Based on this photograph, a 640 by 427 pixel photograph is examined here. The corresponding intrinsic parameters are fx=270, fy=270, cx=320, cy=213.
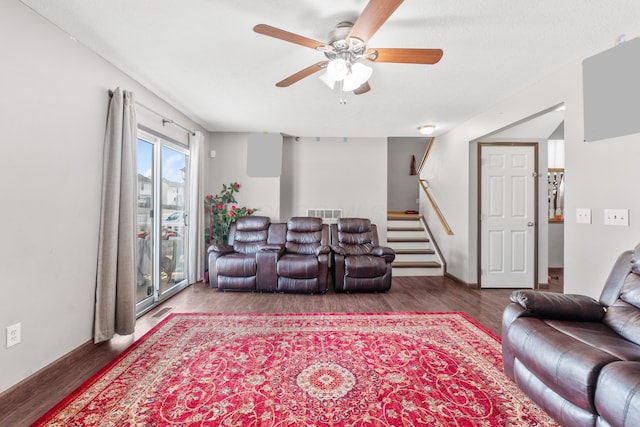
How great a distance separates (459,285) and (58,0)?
5135mm

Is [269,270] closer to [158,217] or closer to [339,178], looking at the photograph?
[158,217]

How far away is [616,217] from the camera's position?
2053 millimetres

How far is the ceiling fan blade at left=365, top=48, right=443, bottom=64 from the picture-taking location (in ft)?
5.76

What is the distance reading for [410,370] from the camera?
75.9 inches

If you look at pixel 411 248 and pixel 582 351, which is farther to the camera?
pixel 411 248

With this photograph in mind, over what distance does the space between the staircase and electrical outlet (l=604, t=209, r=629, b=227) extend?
276cm

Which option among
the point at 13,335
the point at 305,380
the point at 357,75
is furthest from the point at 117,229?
the point at 357,75

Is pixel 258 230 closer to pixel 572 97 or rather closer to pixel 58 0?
pixel 58 0

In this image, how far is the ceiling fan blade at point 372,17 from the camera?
134 centimetres

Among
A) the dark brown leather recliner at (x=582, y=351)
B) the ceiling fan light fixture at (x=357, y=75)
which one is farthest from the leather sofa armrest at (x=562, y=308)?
the ceiling fan light fixture at (x=357, y=75)

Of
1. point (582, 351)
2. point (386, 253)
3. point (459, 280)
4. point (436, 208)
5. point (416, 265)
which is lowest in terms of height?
point (459, 280)

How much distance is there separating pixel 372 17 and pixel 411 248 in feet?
14.3

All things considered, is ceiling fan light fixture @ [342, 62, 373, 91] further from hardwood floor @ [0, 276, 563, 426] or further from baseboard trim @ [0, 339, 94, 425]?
baseboard trim @ [0, 339, 94, 425]

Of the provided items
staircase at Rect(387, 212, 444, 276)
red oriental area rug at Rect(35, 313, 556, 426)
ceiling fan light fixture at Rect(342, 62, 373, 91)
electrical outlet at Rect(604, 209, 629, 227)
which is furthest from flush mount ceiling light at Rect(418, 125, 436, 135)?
red oriental area rug at Rect(35, 313, 556, 426)
